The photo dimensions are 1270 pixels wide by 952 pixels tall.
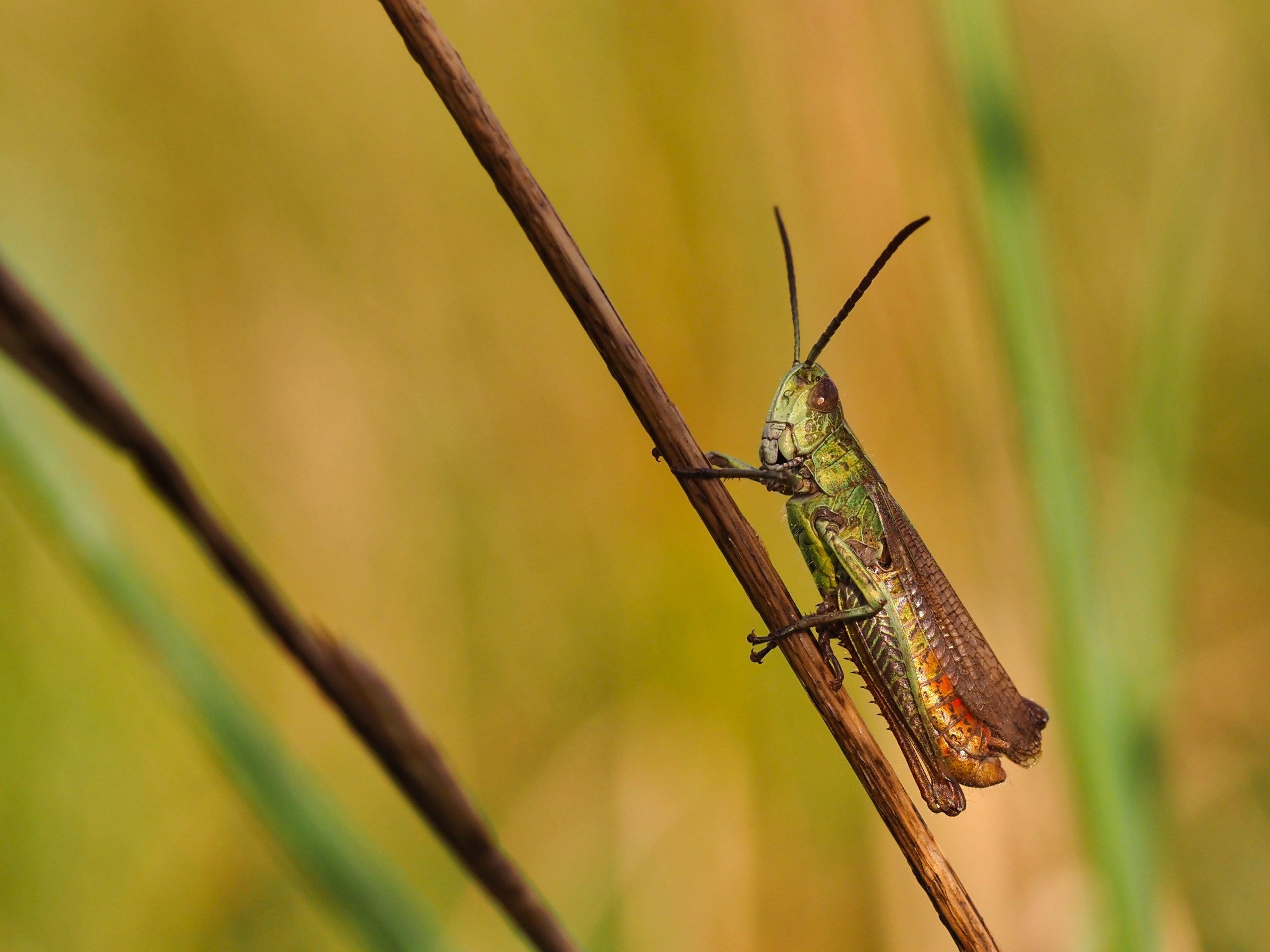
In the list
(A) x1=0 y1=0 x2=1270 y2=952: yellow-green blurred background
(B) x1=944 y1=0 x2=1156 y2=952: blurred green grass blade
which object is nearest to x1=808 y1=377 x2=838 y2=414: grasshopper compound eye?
(A) x1=0 y1=0 x2=1270 y2=952: yellow-green blurred background

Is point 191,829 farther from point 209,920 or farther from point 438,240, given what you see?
point 438,240

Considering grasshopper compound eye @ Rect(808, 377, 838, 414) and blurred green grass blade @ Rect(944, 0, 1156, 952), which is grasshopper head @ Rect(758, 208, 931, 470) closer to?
grasshopper compound eye @ Rect(808, 377, 838, 414)

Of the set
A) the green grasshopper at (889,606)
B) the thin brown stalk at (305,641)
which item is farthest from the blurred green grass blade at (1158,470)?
the thin brown stalk at (305,641)

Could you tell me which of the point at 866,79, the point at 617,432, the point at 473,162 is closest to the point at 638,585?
the point at 617,432

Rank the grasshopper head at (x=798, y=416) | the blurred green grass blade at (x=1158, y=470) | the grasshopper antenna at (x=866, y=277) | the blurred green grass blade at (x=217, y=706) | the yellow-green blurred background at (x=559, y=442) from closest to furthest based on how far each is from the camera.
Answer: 1. the blurred green grass blade at (x=217, y=706)
2. the blurred green grass blade at (x=1158, y=470)
3. the grasshopper antenna at (x=866, y=277)
4. the grasshopper head at (x=798, y=416)
5. the yellow-green blurred background at (x=559, y=442)

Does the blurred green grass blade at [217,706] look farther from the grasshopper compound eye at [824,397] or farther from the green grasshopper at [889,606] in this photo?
the grasshopper compound eye at [824,397]
